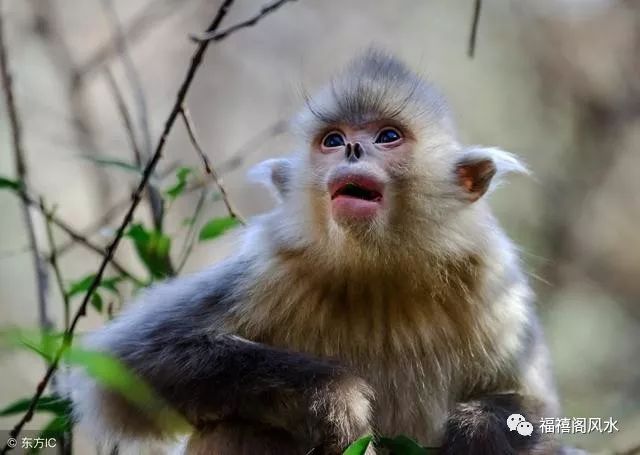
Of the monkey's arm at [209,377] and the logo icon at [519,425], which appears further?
the logo icon at [519,425]

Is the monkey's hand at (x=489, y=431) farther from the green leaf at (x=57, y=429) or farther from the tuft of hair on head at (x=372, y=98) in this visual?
the green leaf at (x=57, y=429)

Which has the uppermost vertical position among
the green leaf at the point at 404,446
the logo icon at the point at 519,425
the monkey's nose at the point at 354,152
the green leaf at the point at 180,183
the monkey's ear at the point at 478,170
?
the monkey's ear at the point at 478,170

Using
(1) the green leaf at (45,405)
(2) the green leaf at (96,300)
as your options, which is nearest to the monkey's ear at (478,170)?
(2) the green leaf at (96,300)

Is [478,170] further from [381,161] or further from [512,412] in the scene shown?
[512,412]

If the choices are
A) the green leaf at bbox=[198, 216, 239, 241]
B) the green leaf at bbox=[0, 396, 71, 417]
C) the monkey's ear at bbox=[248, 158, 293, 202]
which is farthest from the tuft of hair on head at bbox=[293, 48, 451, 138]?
the green leaf at bbox=[0, 396, 71, 417]

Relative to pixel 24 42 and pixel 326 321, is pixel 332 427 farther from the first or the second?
pixel 24 42

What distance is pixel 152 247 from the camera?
311cm

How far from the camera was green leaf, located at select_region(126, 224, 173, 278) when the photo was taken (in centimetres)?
302

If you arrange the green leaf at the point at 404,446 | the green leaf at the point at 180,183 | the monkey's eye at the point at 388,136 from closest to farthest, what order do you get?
1. the green leaf at the point at 404,446
2. the monkey's eye at the point at 388,136
3. the green leaf at the point at 180,183

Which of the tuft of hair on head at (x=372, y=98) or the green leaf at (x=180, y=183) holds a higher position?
→ the tuft of hair on head at (x=372, y=98)

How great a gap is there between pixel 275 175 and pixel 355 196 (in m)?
0.46

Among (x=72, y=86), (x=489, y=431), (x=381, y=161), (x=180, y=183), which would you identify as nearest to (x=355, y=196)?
(x=381, y=161)

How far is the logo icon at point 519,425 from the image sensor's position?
2.68 m

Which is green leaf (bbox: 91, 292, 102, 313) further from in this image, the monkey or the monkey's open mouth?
the monkey's open mouth
